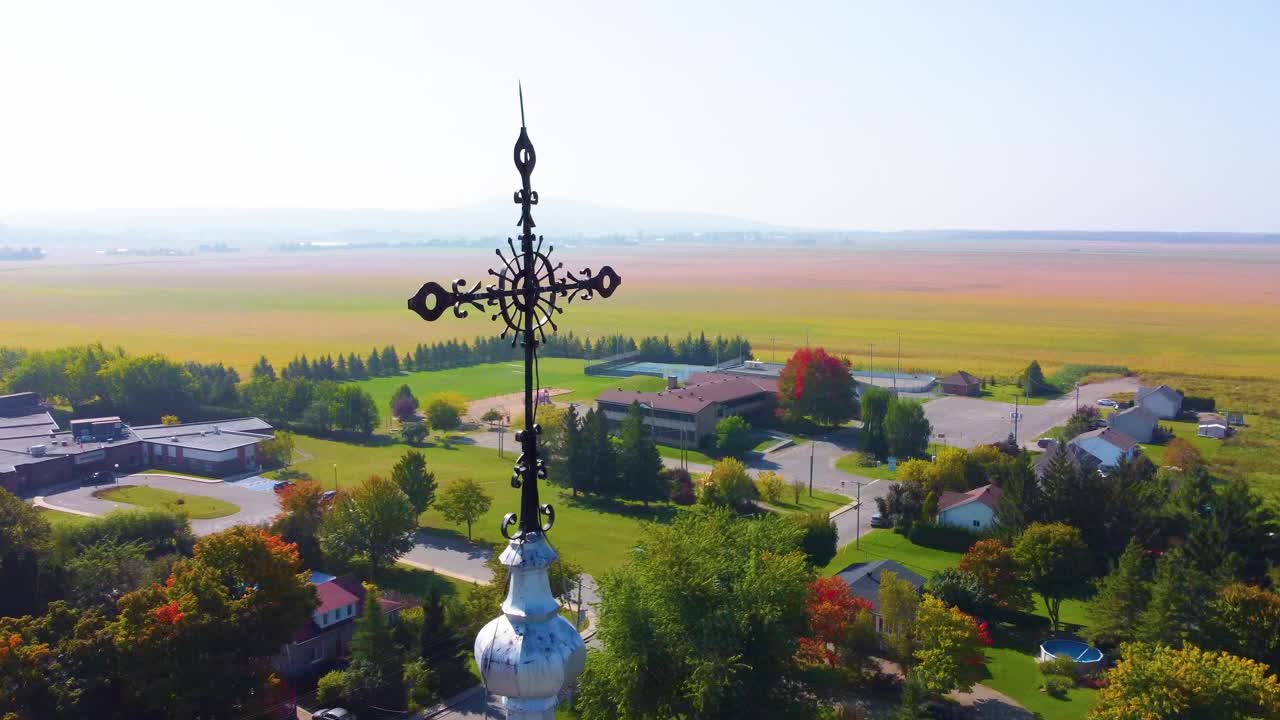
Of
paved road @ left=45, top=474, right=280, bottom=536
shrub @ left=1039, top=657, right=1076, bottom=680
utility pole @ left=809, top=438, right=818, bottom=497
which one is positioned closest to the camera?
shrub @ left=1039, top=657, right=1076, bottom=680

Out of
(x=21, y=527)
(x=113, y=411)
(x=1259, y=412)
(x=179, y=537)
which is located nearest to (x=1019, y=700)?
(x=179, y=537)

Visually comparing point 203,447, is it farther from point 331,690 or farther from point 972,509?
point 972,509

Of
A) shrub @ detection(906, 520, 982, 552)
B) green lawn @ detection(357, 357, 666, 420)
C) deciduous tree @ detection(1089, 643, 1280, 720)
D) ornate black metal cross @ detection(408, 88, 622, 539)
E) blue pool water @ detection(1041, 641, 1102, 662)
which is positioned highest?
ornate black metal cross @ detection(408, 88, 622, 539)

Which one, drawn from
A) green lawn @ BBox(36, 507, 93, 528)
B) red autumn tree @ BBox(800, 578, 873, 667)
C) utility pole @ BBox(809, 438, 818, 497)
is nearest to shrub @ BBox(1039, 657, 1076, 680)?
red autumn tree @ BBox(800, 578, 873, 667)

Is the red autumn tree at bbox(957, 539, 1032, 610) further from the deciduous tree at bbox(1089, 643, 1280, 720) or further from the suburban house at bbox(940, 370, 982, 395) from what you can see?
the suburban house at bbox(940, 370, 982, 395)

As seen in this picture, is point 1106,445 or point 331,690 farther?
point 1106,445

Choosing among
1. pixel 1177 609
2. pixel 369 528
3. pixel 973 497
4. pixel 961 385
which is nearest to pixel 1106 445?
pixel 973 497

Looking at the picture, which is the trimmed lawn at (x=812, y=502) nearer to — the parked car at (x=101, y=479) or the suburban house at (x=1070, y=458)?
the suburban house at (x=1070, y=458)
